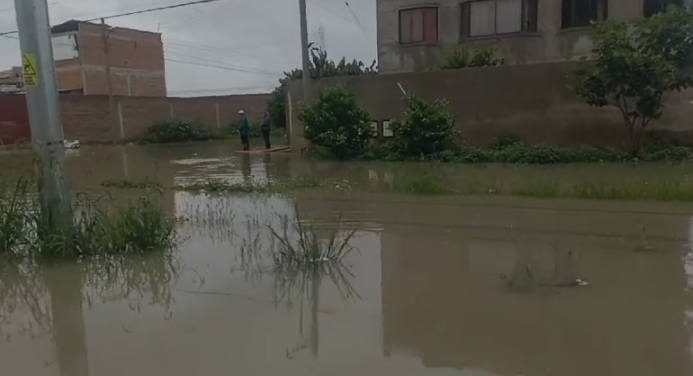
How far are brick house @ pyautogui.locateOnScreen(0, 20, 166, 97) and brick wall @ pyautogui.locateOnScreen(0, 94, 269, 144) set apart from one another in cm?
880

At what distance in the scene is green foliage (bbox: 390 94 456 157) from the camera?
16.3 metres

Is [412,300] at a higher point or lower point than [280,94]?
lower

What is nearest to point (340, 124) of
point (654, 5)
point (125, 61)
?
point (654, 5)

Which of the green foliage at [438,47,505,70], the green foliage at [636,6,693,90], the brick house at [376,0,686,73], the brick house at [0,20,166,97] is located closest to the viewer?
the green foliage at [636,6,693,90]

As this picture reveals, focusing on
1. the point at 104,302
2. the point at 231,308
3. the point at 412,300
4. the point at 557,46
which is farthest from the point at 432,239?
the point at 557,46

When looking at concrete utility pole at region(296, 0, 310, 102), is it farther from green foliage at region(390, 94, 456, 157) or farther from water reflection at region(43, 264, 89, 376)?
water reflection at region(43, 264, 89, 376)

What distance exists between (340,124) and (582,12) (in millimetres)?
9756

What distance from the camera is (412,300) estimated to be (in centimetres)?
492

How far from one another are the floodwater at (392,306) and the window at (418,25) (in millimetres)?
15529

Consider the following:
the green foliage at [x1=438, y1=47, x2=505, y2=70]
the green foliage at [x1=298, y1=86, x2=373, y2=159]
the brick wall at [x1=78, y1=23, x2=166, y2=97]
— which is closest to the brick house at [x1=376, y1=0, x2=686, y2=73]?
the green foliage at [x1=438, y1=47, x2=505, y2=70]

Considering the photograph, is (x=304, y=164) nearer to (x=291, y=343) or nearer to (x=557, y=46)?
(x=557, y=46)

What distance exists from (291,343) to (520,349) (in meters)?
1.53

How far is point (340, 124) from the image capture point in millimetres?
17672

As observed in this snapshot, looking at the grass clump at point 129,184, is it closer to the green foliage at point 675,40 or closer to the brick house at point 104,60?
the green foliage at point 675,40
